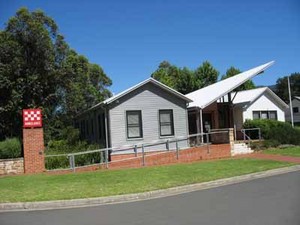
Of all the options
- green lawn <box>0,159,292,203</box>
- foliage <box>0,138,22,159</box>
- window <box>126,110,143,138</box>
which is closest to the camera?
green lawn <box>0,159,292,203</box>

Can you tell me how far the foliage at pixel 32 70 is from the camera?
30.1 metres

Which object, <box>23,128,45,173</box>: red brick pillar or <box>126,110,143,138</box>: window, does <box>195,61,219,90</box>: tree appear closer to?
<box>126,110,143,138</box>: window

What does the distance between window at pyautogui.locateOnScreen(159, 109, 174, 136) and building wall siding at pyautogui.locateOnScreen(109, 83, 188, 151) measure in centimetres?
24

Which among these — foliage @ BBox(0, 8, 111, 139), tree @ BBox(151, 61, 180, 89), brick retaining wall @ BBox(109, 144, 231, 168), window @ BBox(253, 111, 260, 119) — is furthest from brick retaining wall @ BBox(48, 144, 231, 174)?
tree @ BBox(151, 61, 180, 89)

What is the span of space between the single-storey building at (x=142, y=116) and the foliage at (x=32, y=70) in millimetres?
5678

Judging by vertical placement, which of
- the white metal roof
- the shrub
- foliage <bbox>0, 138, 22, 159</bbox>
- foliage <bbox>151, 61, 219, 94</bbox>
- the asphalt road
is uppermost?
foliage <bbox>151, 61, 219, 94</bbox>

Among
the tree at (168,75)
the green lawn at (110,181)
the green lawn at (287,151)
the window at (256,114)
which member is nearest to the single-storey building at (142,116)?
the green lawn at (287,151)

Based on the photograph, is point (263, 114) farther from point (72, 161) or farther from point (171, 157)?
point (72, 161)

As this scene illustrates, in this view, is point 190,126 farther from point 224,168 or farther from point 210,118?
point 224,168

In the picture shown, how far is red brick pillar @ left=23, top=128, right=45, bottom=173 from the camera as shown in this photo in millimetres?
19562

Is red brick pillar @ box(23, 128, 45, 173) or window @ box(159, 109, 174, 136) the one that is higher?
window @ box(159, 109, 174, 136)

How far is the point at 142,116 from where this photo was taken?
26.5 metres

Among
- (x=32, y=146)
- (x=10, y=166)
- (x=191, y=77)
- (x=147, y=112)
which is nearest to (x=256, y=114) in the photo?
(x=147, y=112)

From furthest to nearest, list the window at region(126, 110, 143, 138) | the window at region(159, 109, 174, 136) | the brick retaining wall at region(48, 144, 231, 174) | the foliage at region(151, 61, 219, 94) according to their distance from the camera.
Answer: the foliage at region(151, 61, 219, 94)
the window at region(159, 109, 174, 136)
the window at region(126, 110, 143, 138)
the brick retaining wall at region(48, 144, 231, 174)
